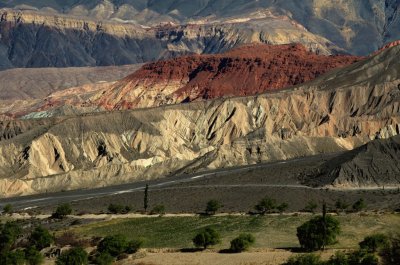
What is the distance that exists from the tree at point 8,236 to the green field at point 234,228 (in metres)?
5.52

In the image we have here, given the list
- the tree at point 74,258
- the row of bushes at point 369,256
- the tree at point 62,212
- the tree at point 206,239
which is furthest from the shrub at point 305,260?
the tree at point 62,212

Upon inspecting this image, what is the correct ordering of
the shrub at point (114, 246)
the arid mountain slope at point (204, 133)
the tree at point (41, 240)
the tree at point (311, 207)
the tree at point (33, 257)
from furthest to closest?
the arid mountain slope at point (204, 133), the tree at point (311, 207), the tree at point (41, 240), the shrub at point (114, 246), the tree at point (33, 257)

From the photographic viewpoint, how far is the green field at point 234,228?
247ft

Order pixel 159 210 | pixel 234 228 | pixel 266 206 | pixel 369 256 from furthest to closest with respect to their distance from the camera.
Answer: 1. pixel 159 210
2. pixel 266 206
3. pixel 234 228
4. pixel 369 256

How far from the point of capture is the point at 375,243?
209 feet

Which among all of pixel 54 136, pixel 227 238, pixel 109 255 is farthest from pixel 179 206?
pixel 54 136

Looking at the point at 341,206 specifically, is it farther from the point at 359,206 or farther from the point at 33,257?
the point at 33,257

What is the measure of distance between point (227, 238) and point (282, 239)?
4.61 m

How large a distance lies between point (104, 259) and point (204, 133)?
10751 cm

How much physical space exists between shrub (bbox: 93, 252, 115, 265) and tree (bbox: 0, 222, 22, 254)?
37.0 ft

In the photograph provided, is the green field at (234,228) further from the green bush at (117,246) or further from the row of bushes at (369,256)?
the row of bushes at (369,256)

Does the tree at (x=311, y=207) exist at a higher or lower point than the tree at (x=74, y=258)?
lower

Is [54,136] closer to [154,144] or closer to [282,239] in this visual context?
[154,144]

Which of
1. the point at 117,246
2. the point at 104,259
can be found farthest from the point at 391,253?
the point at 117,246
